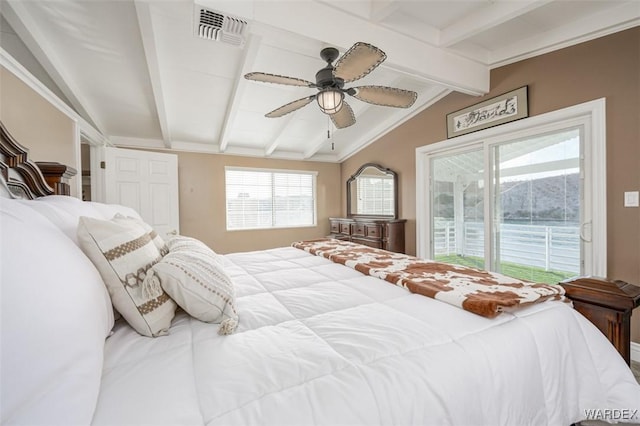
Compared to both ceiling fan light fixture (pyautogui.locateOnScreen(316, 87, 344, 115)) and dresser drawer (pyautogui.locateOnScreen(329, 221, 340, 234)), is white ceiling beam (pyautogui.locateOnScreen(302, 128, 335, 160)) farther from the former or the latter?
ceiling fan light fixture (pyautogui.locateOnScreen(316, 87, 344, 115))

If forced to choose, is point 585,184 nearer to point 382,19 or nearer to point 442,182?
point 442,182

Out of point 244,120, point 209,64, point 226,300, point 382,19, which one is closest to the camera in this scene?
point 226,300

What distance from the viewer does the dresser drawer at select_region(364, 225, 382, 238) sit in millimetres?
4020

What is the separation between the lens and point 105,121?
3523 millimetres

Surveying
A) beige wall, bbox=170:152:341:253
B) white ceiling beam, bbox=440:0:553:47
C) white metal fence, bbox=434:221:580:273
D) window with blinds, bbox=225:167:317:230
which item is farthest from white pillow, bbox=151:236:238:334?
window with blinds, bbox=225:167:317:230

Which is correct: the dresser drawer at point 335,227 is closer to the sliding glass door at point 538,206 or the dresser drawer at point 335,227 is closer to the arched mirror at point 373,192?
the arched mirror at point 373,192

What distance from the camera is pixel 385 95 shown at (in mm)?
2139

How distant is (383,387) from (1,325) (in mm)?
786

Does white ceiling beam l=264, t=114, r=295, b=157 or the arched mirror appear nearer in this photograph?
white ceiling beam l=264, t=114, r=295, b=157

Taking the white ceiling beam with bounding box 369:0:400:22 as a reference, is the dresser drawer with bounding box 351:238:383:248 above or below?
A: below

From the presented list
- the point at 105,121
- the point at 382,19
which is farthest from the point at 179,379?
the point at 105,121

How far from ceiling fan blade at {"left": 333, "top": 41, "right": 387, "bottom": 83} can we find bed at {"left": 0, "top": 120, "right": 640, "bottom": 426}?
1.40m

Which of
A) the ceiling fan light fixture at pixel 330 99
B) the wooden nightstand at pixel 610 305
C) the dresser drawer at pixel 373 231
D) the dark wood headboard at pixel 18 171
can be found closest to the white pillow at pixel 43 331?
the dark wood headboard at pixel 18 171

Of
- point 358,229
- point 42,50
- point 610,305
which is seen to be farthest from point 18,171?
point 358,229
